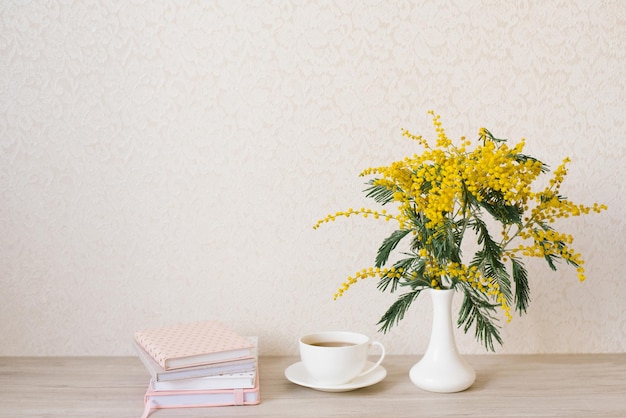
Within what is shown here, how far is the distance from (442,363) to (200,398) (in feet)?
1.38

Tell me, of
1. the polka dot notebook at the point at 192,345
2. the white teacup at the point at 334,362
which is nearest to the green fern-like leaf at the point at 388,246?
the white teacup at the point at 334,362

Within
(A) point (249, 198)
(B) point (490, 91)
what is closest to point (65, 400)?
(A) point (249, 198)

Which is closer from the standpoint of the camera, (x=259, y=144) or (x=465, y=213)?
(x=465, y=213)

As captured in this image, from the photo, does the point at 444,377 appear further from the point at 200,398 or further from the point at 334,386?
the point at 200,398

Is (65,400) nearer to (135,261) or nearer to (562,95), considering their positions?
(135,261)

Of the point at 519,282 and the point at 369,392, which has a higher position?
the point at 519,282

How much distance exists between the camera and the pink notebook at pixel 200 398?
1.12 metres

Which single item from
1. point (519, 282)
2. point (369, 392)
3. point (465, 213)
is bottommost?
point (369, 392)

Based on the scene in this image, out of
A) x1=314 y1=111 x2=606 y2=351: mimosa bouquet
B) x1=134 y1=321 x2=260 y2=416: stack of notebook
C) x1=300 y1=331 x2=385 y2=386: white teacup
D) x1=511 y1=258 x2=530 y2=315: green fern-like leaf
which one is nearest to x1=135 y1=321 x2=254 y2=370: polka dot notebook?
x1=134 y1=321 x2=260 y2=416: stack of notebook

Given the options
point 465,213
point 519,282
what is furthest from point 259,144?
point 519,282

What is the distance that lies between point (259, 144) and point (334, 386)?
1.71 feet

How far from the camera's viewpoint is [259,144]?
1413 millimetres

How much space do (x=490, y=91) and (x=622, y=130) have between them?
0.29 metres

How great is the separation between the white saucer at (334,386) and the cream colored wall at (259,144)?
0.18 m
